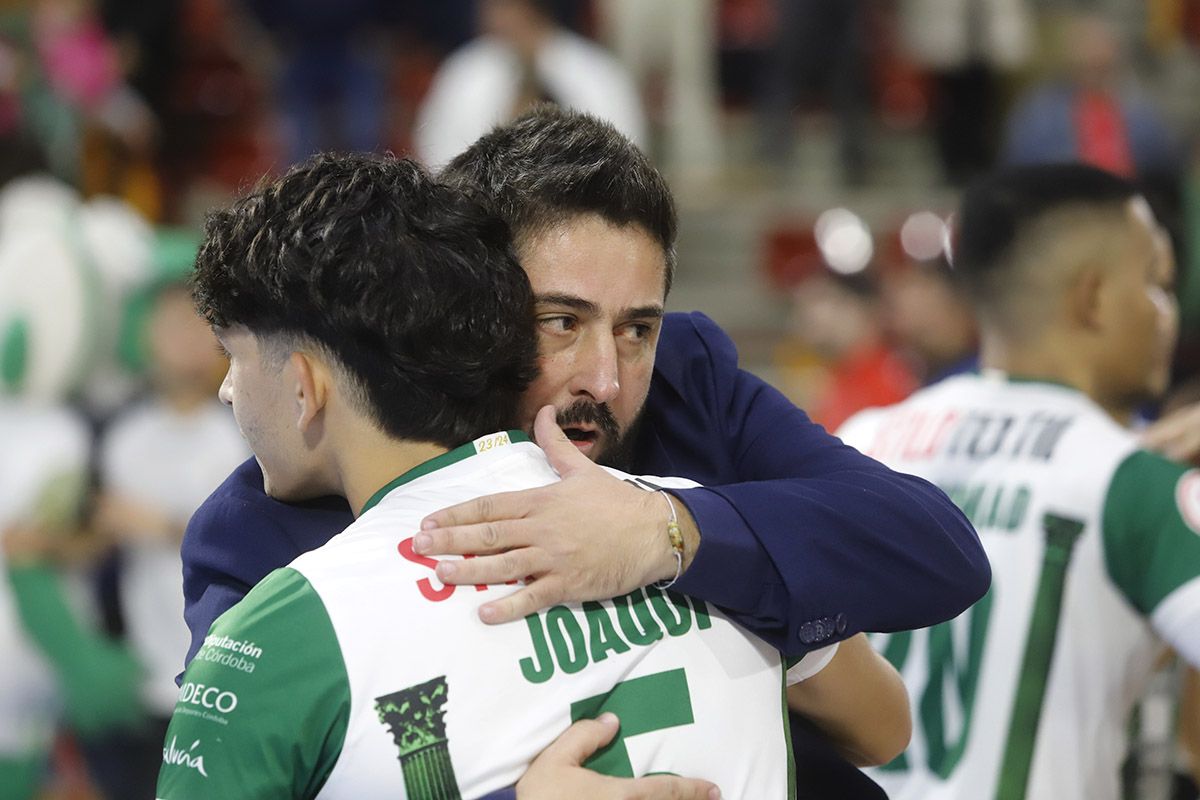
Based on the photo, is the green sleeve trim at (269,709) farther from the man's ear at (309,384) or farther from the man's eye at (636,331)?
the man's eye at (636,331)

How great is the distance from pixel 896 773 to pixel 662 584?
1380 millimetres

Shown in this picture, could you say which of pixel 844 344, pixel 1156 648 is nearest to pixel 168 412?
pixel 844 344

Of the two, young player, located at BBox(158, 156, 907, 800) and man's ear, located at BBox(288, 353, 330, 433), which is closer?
young player, located at BBox(158, 156, 907, 800)

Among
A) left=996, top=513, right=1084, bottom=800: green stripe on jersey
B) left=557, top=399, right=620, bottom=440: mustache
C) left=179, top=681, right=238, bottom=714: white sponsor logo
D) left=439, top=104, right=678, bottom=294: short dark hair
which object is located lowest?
left=996, top=513, right=1084, bottom=800: green stripe on jersey

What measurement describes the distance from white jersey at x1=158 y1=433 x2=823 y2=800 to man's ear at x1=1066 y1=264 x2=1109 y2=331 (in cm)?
→ 156

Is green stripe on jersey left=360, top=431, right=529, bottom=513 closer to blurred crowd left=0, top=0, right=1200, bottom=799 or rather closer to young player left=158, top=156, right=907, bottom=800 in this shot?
young player left=158, top=156, right=907, bottom=800

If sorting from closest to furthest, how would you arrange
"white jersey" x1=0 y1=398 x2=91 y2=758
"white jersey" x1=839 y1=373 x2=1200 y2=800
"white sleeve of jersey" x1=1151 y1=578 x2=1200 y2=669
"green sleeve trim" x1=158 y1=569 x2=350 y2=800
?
"green sleeve trim" x1=158 y1=569 x2=350 y2=800 → "white sleeve of jersey" x1=1151 y1=578 x2=1200 y2=669 → "white jersey" x1=839 y1=373 x2=1200 y2=800 → "white jersey" x1=0 y1=398 x2=91 y2=758

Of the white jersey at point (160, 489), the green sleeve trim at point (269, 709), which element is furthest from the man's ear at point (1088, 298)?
the white jersey at point (160, 489)

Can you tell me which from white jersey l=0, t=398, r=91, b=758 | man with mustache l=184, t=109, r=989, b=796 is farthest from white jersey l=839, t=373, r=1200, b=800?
white jersey l=0, t=398, r=91, b=758

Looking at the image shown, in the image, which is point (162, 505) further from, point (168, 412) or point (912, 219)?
point (912, 219)

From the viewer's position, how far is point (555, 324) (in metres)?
2.01

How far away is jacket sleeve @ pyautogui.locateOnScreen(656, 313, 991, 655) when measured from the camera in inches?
72.6

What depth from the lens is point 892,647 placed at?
308 centimetres

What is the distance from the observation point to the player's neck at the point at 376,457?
1.83 meters
